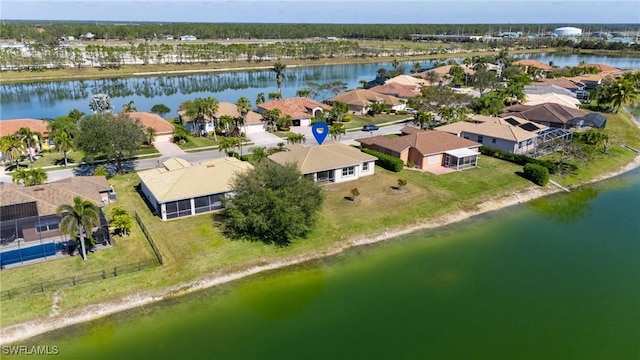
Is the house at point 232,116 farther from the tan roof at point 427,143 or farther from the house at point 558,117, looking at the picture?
the house at point 558,117

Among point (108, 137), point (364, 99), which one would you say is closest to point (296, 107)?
point (364, 99)

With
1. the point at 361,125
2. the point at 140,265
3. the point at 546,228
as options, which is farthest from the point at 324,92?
the point at 140,265

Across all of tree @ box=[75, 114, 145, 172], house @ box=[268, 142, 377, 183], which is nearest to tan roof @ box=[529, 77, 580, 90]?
house @ box=[268, 142, 377, 183]

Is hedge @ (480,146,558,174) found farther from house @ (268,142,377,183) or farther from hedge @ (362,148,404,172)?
house @ (268,142,377,183)

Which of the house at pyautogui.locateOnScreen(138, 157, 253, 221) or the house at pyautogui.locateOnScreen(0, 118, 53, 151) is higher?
the house at pyautogui.locateOnScreen(0, 118, 53, 151)

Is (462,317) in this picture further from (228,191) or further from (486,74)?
(486,74)

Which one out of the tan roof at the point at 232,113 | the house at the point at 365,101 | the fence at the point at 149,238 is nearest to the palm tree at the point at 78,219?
the fence at the point at 149,238
